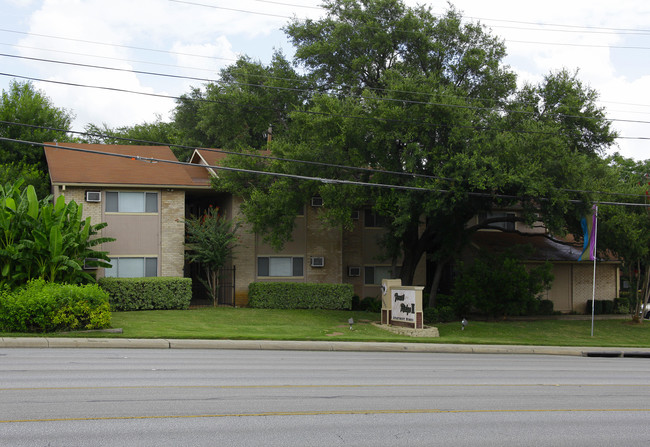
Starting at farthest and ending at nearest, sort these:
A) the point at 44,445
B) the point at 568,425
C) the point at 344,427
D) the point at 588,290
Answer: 1. the point at 588,290
2. the point at 568,425
3. the point at 344,427
4. the point at 44,445

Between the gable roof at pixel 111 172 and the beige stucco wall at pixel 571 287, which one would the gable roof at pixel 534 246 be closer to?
the beige stucco wall at pixel 571 287

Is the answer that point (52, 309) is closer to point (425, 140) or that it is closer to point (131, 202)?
point (131, 202)

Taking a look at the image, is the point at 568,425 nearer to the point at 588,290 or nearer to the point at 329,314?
the point at 329,314

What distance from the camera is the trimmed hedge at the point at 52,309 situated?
19.1 meters

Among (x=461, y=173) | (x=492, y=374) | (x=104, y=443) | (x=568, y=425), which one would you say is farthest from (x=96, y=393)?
(x=461, y=173)

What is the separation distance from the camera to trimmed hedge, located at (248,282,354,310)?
97.1 ft

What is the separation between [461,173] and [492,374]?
→ 10.3 meters

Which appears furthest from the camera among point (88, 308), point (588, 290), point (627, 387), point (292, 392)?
point (588, 290)

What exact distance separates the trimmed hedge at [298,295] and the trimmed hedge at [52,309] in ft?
32.2

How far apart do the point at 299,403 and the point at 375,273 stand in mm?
24492

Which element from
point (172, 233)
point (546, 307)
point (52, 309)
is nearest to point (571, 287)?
point (546, 307)

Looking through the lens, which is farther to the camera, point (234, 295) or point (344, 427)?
point (234, 295)

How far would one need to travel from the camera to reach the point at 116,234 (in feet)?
92.5

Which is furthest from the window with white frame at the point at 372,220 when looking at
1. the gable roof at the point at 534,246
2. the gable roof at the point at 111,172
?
the gable roof at the point at 111,172
